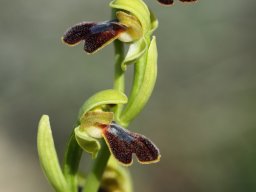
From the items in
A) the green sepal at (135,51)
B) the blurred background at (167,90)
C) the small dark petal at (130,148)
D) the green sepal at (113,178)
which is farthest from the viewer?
the blurred background at (167,90)

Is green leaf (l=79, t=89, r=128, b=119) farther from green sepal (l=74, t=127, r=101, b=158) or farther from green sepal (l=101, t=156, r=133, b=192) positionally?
green sepal (l=101, t=156, r=133, b=192)

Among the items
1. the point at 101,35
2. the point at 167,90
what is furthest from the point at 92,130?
the point at 167,90

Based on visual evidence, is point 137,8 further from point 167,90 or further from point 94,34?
point 167,90

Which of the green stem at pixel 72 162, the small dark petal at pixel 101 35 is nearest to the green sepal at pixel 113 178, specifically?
the green stem at pixel 72 162

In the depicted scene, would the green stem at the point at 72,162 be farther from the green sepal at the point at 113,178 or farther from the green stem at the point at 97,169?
the green sepal at the point at 113,178

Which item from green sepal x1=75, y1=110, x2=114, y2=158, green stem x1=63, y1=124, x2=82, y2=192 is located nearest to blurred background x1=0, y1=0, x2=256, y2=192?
green stem x1=63, y1=124, x2=82, y2=192
